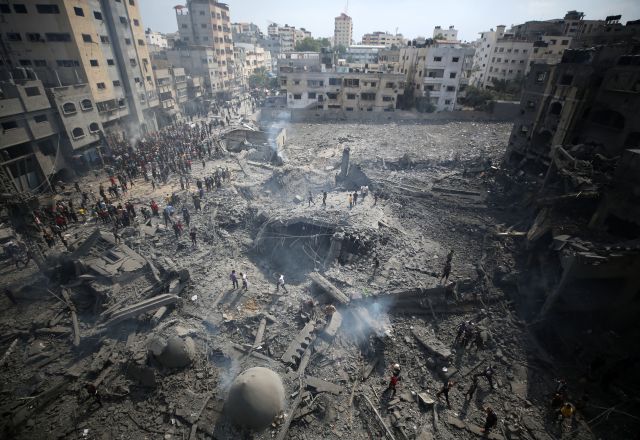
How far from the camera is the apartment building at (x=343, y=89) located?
45.3 metres

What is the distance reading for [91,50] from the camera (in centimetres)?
2991

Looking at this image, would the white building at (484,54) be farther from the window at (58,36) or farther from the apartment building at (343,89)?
the window at (58,36)

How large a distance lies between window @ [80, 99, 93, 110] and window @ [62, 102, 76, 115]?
3.46ft

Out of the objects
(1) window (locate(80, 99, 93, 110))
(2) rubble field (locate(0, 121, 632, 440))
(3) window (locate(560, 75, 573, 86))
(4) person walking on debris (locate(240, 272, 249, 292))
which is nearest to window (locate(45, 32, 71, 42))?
(1) window (locate(80, 99, 93, 110))

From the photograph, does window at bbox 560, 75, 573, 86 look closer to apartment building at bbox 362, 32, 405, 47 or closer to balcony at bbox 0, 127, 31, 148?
balcony at bbox 0, 127, 31, 148

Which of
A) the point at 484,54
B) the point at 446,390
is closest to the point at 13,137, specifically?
the point at 446,390

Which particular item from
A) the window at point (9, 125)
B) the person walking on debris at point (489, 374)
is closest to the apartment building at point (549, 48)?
the person walking on debris at point (489, 374)

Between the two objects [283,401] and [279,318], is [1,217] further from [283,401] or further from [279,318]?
[283,401]

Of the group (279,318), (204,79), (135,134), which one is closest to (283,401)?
(279,318)

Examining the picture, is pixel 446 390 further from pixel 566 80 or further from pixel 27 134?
pixel 27 134

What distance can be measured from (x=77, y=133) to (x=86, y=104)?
310 centimetres

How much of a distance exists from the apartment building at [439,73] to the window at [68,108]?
45206 millimetres

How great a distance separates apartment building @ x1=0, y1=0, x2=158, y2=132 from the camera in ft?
88.1

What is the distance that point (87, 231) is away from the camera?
1836cm
